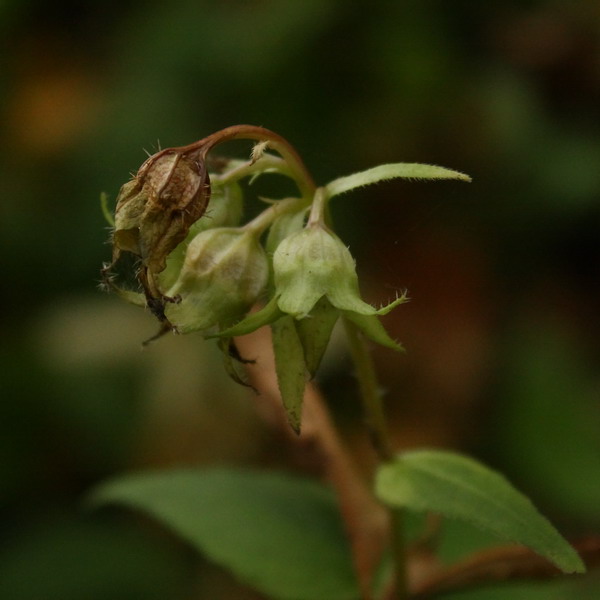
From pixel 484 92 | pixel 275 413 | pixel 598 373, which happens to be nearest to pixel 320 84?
pixel 484 92

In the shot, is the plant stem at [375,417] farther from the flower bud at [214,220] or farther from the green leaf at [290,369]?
the flower bud at [214,220]

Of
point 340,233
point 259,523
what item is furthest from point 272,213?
point 340,233

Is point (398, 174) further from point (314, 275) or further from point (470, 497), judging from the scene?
point (470, 497)

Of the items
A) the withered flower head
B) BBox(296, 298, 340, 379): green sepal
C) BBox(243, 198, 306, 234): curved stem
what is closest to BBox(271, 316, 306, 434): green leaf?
BBox(296, 298, 340, 379): green sepal

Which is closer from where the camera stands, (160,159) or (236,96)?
(160,159)

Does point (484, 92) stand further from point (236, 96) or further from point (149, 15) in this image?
point (149, 15)
